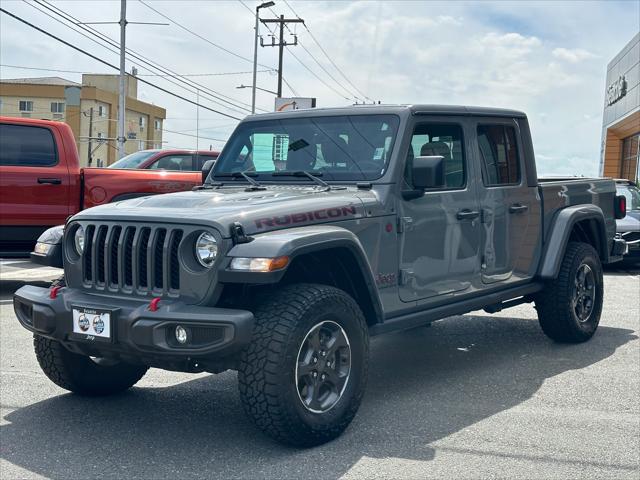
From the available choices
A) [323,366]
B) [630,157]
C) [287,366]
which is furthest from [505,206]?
[630,157]

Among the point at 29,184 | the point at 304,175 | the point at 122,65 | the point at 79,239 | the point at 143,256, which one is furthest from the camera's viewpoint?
the point at 122,65

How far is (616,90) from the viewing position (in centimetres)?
3888

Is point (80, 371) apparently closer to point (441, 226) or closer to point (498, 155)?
point (441, 226)

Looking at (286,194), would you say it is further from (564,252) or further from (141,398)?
(564,252)

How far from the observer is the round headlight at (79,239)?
4.91 m

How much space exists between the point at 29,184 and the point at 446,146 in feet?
19.6

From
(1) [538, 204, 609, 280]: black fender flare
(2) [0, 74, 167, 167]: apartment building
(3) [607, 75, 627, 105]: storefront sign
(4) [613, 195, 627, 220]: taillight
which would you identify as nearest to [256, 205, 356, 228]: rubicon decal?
(1) [538, 204, 609, 280]: black fender flare

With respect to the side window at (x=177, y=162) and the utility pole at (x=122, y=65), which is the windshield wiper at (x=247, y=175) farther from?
the utility pole at (x=122, y=65)

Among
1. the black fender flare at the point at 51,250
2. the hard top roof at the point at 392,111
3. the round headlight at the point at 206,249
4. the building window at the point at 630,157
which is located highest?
the building window at the point at 630,157

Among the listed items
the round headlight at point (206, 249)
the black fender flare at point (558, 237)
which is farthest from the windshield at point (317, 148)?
the black fender flare at point (558, 237)

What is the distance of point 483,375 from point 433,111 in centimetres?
196

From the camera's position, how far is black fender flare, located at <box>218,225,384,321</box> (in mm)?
4313

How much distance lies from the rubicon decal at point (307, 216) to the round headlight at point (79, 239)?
108cm

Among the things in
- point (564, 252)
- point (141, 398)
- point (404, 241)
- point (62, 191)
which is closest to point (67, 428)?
point (141, 398)
